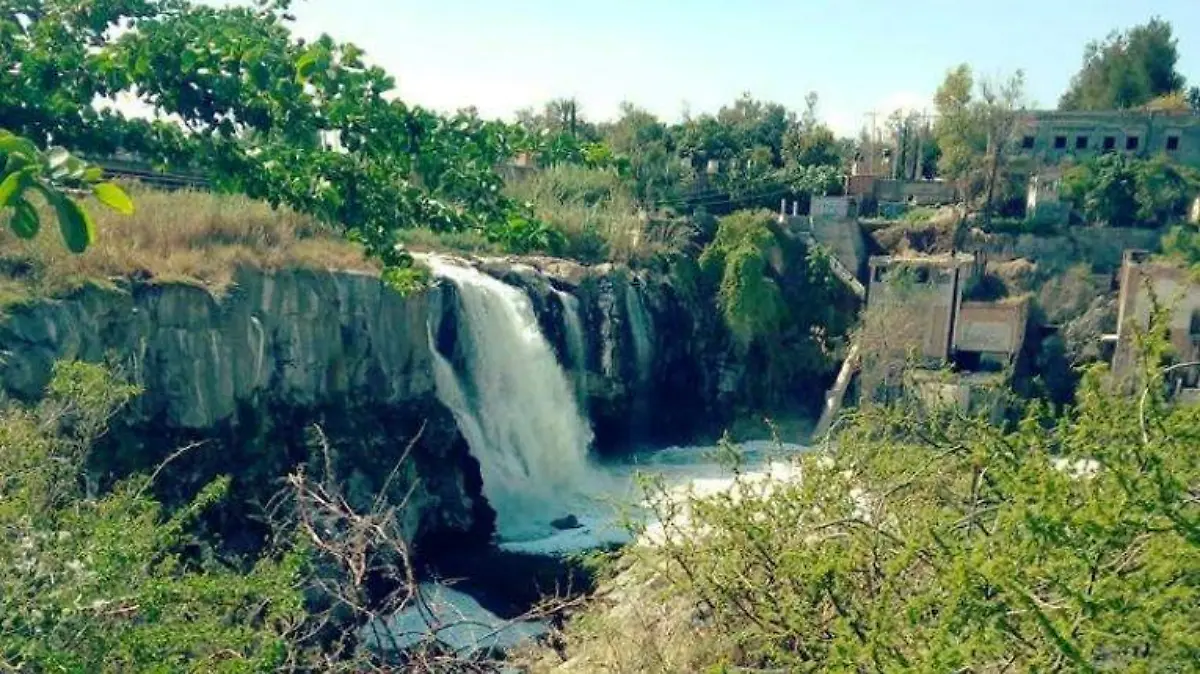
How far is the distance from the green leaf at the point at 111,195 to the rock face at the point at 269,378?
11475 mm

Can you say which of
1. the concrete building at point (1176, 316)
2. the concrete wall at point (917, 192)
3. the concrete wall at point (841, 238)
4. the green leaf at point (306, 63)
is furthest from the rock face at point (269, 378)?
the concrete wall at point (917, 192)

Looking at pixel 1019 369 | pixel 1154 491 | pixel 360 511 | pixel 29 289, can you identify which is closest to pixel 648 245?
pixel 1019 369

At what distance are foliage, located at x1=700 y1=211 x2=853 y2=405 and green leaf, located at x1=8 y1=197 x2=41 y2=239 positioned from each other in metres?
26.4

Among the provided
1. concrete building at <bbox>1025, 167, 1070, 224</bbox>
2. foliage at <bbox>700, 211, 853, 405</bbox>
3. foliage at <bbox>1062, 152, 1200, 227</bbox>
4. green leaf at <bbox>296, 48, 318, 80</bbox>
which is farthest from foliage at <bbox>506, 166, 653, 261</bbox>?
A: green leaf at <bbox>296, 48, 318, 80</bbox>

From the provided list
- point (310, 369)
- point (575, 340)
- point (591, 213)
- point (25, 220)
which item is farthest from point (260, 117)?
point (591, 213)

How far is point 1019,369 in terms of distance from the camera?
27062 mm

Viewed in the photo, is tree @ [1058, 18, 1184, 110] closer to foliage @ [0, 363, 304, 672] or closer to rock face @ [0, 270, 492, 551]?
rock face @ [0, 270, 492, 551]

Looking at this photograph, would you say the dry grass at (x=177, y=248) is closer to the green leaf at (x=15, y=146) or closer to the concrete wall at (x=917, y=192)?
the green leaf at (x=15, y=146)

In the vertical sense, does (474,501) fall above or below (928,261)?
below

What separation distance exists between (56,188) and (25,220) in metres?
0.15

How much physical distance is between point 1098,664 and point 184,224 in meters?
16.5

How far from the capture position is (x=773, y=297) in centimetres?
2848

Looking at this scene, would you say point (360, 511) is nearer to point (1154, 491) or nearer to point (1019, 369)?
point (1154, 491)

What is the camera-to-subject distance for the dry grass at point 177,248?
47.9 feet
